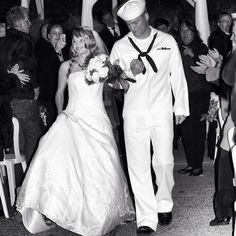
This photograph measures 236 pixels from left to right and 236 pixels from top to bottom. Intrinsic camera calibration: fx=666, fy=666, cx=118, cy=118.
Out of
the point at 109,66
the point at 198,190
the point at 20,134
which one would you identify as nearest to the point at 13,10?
the point at 20,134

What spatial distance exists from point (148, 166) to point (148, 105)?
608 millimetres

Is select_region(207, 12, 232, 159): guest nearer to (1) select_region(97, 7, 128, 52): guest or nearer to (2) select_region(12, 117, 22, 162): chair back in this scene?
(1) select_region(97, 7, 128, 52): guest

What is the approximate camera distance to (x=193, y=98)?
9.39 m

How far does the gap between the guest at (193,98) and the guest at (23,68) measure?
2.25 meters

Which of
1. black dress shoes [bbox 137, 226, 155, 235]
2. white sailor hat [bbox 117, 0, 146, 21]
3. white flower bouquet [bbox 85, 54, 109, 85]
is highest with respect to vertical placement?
white sailor hat [bbox 117, 0, 146, 21]

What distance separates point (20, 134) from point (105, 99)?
117cm

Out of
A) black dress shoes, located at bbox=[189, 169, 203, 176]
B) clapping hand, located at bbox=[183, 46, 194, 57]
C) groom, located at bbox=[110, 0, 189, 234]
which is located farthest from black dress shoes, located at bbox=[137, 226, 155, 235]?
clapping hand, located at bbox=[183, 46, 194, 57]

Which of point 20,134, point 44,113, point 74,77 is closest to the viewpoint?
point 74,77

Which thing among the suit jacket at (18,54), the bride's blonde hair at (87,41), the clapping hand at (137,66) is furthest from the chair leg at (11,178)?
the clapping hand at (137,66)

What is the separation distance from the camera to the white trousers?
6527mm

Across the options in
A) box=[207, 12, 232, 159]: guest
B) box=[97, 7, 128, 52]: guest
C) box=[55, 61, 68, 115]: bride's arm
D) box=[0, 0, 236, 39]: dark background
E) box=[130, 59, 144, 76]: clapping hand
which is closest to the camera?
box=[130, 59, 144, 76]: clapping hand

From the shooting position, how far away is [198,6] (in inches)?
388

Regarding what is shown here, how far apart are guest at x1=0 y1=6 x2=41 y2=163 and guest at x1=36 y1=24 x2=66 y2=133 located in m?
0.91

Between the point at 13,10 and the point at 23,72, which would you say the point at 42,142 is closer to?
the point at 23,72
